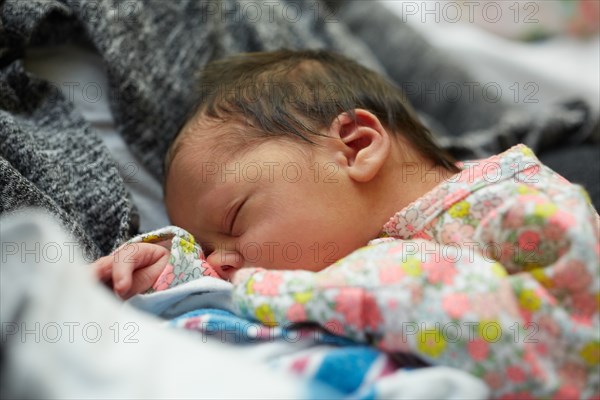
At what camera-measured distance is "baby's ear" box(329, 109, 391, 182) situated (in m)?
0.81

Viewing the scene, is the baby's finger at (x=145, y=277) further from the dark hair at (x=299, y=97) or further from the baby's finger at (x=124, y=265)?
the dark hair at (x=299, y=97)

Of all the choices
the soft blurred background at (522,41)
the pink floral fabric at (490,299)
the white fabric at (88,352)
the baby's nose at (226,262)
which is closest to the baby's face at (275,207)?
the baby's nose at (226,262)

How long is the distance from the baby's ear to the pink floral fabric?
160 mm

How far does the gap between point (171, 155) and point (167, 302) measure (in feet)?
0.86

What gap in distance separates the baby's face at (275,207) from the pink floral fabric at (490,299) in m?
0.10

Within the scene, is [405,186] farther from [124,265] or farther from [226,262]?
[124,265]

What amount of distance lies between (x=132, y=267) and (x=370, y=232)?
29cm

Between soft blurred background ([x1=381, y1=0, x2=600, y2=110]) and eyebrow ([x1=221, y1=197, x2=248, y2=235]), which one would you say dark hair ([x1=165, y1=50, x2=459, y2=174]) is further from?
soft blurred background ([x1=381, y1=0, x2=600, y2=110])

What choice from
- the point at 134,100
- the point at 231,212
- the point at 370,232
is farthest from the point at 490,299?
the point at 134,100

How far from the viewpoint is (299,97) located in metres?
0.86

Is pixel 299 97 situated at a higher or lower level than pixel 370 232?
higher

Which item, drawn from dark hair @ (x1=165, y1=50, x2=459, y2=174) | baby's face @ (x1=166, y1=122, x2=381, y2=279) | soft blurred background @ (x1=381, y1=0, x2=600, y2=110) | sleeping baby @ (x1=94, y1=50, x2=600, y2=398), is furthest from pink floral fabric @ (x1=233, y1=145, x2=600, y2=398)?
soft blurred background @ (x1=381, y1=0, x2=600, y2=110)

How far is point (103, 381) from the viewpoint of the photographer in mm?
489

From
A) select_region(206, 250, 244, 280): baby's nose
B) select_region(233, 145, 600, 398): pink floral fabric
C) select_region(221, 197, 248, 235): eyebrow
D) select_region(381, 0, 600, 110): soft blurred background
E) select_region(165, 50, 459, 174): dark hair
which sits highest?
select_region(165, 50, 459, 174): dark hair
